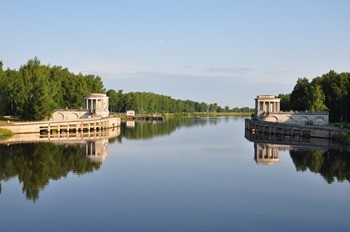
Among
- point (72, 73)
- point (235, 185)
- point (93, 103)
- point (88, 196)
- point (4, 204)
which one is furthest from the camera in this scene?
point (72, 73)

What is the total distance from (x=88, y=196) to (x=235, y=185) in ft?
39.6

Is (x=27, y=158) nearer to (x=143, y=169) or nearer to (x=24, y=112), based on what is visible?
(x=143, y=169)

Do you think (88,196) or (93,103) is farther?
(93,103)

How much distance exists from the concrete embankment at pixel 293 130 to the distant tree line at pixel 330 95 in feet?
53.3

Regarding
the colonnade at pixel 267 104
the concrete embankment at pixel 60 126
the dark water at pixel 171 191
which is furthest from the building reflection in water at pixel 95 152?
the colonnade at pixel 267 104

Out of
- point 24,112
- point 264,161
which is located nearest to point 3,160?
point 264,161

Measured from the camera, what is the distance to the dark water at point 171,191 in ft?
82.5

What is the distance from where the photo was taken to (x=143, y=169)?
44.9 metres

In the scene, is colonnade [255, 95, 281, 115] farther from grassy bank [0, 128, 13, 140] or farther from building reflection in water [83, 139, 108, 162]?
grassy bank [0, 128, 13, 140]

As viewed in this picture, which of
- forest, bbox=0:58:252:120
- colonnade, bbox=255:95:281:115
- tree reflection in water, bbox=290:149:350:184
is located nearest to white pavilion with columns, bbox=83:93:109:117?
forest, bbox=0:58:252:120

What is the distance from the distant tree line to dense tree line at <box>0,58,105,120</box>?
63674 mm

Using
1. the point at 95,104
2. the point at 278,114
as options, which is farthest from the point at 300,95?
the point at 95,104

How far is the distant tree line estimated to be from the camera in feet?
370

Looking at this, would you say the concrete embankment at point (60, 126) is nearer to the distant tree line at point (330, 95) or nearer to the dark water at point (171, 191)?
the dark water at point (171, 191)
